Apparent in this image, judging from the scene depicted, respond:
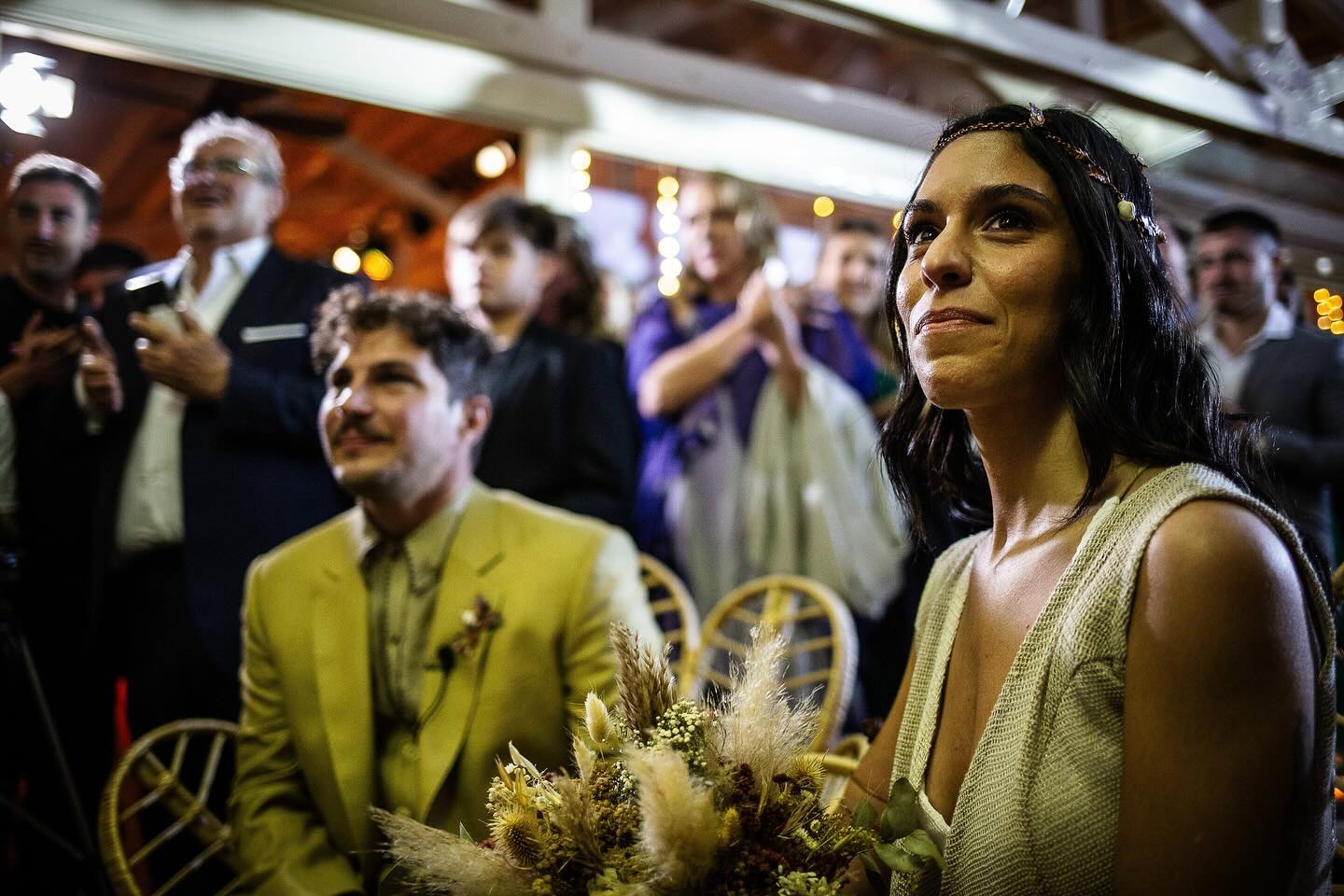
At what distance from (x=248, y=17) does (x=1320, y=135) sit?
425 cm

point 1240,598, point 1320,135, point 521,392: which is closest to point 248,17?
point 521,392

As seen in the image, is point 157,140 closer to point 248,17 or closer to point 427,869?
point 248,17

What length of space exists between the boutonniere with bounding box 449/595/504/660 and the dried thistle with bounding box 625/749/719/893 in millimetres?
1094

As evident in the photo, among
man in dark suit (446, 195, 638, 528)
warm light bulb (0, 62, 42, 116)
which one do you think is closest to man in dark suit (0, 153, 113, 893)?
warm light bulb (0, 62, 42, 116)

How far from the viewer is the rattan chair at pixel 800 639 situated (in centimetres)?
206

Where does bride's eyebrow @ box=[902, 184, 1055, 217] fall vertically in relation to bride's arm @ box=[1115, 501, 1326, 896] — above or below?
above

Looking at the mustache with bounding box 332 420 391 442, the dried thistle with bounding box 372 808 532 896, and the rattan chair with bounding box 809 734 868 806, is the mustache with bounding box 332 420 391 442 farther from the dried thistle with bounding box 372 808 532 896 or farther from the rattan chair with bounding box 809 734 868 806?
the dried thistle with bounding box 372 808 532 896

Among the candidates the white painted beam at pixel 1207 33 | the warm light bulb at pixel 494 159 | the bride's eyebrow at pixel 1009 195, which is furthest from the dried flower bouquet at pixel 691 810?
the white painted beam at pixel 1207 33

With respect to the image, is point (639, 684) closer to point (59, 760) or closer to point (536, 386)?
point (59, 760)

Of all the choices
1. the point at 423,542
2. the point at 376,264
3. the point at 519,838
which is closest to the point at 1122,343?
the point at 519,838

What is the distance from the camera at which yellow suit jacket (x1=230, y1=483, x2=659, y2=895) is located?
173 cm

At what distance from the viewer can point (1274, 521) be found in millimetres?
935

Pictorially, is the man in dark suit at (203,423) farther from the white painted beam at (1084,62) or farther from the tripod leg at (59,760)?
the white painted beam at (1084,62)

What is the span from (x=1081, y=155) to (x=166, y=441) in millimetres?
2078
